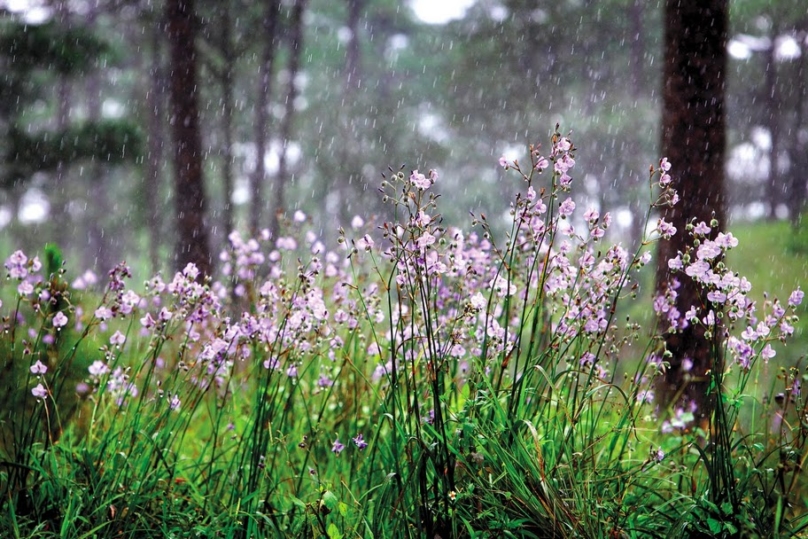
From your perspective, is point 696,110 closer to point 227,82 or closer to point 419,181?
point 419,181

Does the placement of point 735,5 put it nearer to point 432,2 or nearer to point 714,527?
point 432,2

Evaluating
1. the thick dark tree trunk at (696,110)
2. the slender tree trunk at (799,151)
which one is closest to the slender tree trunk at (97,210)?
the slender tree trunk at (799,151)

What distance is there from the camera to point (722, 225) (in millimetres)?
5285

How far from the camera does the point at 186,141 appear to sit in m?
9.11

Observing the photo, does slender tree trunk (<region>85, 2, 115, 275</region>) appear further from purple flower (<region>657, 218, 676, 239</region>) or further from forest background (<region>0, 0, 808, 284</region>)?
purple flower (<region>657, 218, 676, 239</region>)

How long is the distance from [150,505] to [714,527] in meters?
2.01

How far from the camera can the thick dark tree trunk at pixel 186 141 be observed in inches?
357

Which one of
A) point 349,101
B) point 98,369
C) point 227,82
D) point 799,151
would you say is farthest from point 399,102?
point 98,369

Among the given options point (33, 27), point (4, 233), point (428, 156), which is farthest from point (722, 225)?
point (4, 233)

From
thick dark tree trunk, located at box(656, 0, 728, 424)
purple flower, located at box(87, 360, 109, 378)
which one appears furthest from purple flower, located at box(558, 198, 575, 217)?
thick dark tree trunk, located at box(656, 0, 728, 424)

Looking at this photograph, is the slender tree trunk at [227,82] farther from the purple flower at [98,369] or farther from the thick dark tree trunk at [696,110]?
the purple flower at [98,369]

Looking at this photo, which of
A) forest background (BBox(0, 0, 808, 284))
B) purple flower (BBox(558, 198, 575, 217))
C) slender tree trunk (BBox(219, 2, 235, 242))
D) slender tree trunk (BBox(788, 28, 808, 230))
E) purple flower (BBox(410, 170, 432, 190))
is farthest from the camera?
slender tree trunk (BBox(788, 28, 808, 230))

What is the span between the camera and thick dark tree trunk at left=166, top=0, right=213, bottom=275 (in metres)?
9.06

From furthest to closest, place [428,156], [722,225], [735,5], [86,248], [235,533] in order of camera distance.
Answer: [86,248] < [428,156] < [735,5] < [722,225] < [235,533]
